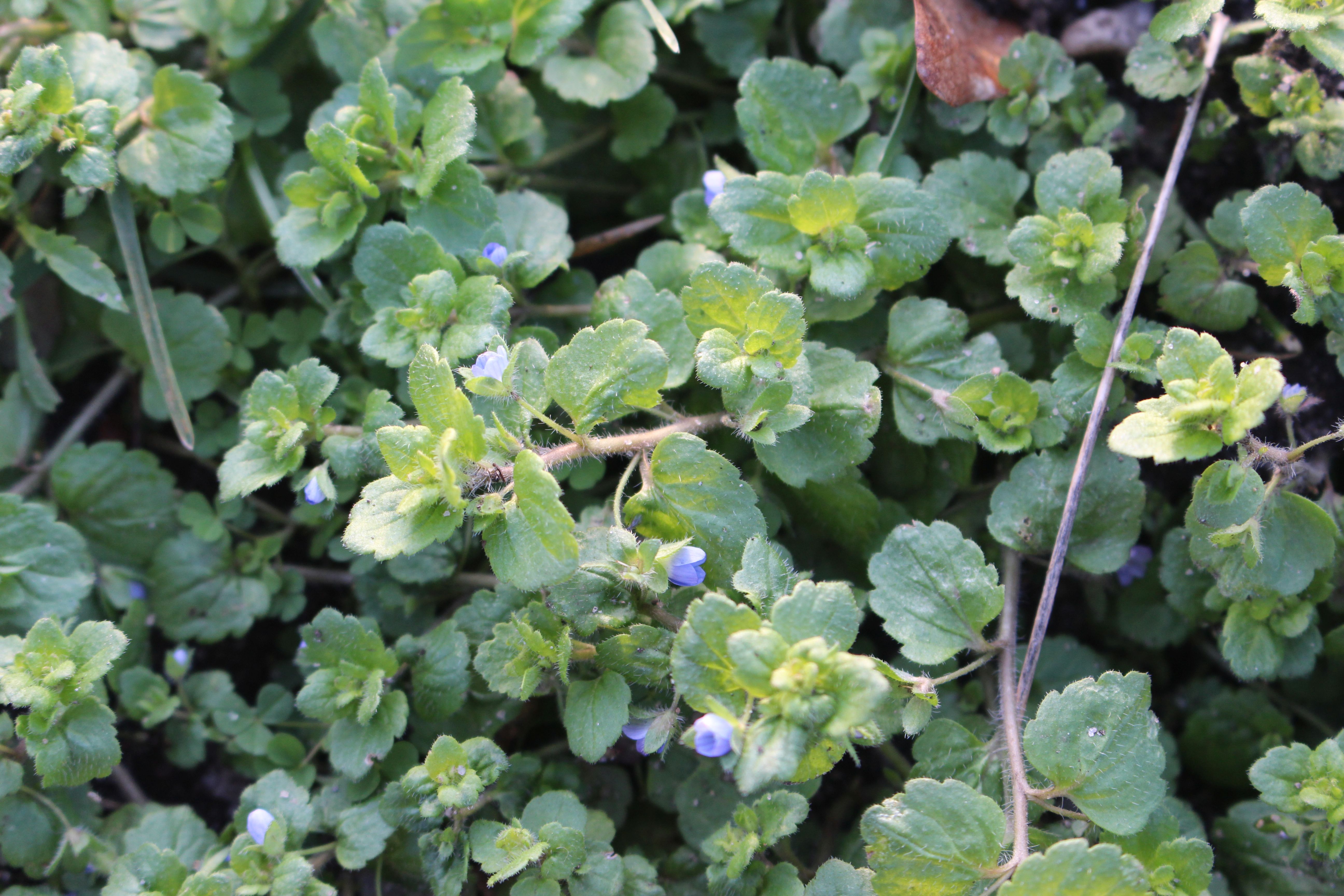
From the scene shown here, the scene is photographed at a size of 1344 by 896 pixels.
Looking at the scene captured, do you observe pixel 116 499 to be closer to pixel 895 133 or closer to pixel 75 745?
pixel 75 745

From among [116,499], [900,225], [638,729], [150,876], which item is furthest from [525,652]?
[116,499]

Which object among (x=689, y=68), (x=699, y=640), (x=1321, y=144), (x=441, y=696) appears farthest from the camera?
(x=689, y=68)

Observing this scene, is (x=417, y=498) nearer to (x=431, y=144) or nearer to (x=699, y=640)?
(x=699, y=640)

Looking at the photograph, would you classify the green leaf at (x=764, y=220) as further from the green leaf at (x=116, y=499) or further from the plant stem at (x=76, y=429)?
the plant stem at (x=76, y=429)

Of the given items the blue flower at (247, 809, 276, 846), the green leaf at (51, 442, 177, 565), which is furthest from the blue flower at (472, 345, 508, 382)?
the green leaf at (51, 442, 177, 565)

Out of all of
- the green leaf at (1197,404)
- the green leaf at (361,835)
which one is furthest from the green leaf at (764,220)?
the green leaf at (361,835)

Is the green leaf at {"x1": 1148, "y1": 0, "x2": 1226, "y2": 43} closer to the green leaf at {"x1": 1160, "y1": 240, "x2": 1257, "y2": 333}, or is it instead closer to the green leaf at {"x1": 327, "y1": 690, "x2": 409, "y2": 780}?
the green leaf at {"x1": 1160, "y1": 240, "x2": 1257, "y2": 333}

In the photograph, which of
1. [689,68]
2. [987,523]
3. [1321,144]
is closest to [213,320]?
[689,68]
